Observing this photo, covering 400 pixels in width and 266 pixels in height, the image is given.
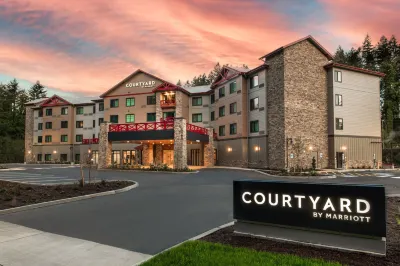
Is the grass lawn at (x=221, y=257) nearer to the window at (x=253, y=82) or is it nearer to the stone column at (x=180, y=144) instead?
the stone column at (x=180, y=144)

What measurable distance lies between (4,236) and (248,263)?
6.01m

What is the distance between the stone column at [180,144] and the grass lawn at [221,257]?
969 inches

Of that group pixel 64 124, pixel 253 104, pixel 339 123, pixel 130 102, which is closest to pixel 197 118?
pixel 130 102

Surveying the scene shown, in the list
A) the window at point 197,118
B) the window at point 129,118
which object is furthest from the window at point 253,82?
the window at point 129,118

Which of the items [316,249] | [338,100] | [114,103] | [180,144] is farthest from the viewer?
[114,103]

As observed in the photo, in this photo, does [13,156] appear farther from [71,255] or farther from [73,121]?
[71,255]

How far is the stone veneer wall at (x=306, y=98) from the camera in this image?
3053 centimetres

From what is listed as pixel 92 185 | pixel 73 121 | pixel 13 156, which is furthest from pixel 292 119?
pixel 13 156

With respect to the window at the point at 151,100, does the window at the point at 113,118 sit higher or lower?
lower

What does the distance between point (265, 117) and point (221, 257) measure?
29281mm

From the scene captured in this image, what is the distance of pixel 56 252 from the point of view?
5754mm

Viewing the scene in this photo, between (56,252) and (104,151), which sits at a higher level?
(104,151)

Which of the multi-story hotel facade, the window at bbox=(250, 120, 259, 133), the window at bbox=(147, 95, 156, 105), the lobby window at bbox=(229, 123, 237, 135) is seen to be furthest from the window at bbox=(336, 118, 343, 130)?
the window at bbox=(147, 95, 156, 105)

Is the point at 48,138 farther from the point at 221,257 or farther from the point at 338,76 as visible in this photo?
the point at 221,257
